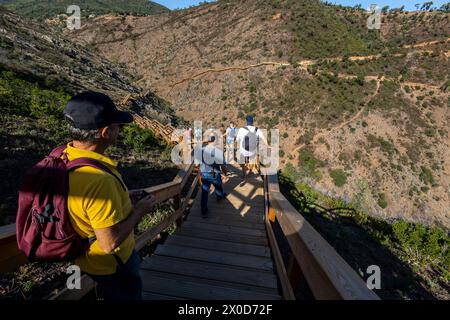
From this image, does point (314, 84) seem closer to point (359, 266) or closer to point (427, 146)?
point (427, 146)

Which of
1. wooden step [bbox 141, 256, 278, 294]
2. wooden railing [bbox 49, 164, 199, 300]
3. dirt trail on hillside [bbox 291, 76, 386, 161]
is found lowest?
wooden step [bbox 141, 256, 278, 294]

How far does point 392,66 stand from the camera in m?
28.6

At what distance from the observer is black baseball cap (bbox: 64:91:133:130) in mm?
1567

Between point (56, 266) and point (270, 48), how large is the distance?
3366 centimetres

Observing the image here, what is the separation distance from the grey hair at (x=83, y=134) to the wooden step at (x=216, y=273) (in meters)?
2.27

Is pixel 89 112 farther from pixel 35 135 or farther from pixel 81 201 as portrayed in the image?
pixel 35 135

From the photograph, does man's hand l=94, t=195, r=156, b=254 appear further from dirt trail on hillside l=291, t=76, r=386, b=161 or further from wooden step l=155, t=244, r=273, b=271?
dirt trail on hillside l=291, t=76, r=386, b=161

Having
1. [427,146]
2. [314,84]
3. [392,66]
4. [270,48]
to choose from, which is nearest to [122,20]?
[270,48]

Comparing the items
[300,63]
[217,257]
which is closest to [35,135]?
[217,257]

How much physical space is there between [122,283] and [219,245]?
2.59 meters

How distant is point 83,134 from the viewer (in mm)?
1604

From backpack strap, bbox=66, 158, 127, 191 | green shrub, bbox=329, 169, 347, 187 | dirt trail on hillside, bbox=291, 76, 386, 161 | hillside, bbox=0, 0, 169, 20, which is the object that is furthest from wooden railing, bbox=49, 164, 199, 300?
hillside, bbox=0, 0, 169, 20

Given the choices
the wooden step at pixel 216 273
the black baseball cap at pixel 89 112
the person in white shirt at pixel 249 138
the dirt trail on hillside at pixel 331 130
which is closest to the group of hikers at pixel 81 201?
the black baseball cap at pixel 89 112

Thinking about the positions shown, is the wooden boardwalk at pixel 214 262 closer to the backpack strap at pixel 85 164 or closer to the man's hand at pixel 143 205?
the man's hand at pixel 143 205
